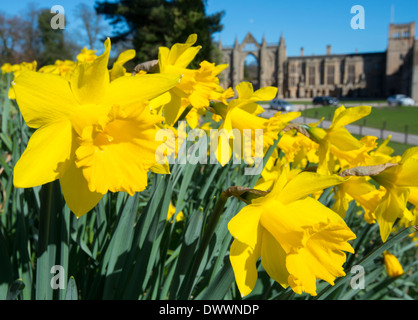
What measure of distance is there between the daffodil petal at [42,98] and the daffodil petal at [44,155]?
1 cm

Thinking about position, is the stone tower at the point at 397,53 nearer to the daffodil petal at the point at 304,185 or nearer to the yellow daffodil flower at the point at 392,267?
the yellow daffodil flower at the point at 392,267

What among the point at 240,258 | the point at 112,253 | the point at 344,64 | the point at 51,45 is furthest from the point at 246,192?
the point at 344,64

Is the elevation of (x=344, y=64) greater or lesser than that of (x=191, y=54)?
greater

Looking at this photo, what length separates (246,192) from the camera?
0.45 meters

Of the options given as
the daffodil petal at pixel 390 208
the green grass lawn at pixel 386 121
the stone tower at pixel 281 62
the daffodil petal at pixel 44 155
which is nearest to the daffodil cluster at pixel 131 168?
the daffodil petal at pixel 44 155

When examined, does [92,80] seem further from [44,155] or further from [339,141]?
[339,141]

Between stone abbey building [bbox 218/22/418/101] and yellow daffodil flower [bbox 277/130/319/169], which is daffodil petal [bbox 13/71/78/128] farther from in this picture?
stone abbey building [bbox 218/22/418/101]

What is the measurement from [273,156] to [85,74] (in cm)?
57

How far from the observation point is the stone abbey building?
30906 millimetres

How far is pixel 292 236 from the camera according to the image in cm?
42

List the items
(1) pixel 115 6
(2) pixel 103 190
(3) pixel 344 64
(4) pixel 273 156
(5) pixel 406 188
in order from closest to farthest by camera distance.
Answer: (2) pixel 103 190, (5) pixel 406 188, (4) pixel 273 156, (1) pixel 115 6, (3) pixel 344 64

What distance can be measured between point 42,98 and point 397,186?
56cm

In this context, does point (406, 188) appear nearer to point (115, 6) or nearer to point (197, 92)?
point (197, 92)

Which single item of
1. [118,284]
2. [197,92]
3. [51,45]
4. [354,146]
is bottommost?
[118,284]
